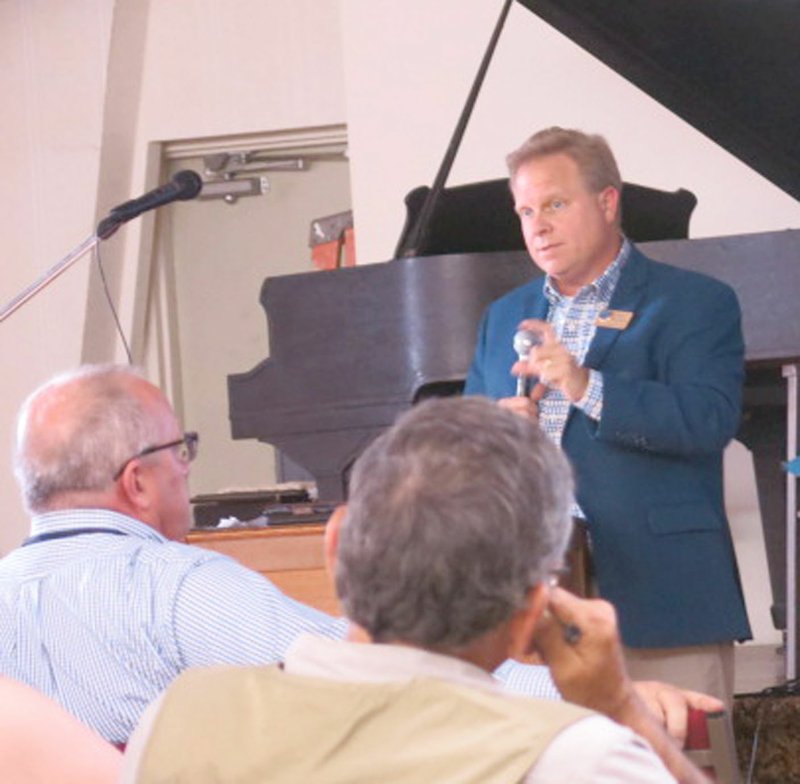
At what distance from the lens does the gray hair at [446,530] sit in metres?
1.28

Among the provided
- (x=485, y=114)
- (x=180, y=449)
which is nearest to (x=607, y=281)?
(x=180, y=449)

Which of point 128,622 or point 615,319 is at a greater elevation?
point 615,319

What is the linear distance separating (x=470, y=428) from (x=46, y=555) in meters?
0.95

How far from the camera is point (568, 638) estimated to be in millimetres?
1433

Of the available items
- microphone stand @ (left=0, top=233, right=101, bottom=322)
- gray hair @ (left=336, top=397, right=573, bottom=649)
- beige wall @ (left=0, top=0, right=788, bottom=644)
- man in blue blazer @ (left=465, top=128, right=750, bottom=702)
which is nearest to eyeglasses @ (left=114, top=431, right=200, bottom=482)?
man in blue blazer @ (left=465, top=128, right=750, bottom=702)

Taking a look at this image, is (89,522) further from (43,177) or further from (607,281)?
(43,177)

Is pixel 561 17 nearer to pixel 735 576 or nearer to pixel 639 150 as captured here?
pixel 639 150

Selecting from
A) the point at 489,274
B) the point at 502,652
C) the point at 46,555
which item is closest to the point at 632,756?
the point at 502,652

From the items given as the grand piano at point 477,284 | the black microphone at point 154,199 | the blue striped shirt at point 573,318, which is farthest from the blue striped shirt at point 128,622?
the grand piano at point 477,284

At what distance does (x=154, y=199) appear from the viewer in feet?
12.4

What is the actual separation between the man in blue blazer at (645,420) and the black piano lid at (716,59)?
5.53ft

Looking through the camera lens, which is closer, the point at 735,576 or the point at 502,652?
the point at 502,652

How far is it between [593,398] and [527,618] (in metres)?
1.78

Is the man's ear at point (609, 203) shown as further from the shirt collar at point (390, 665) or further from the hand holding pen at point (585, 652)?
the shirt collar at point (390, 665)
